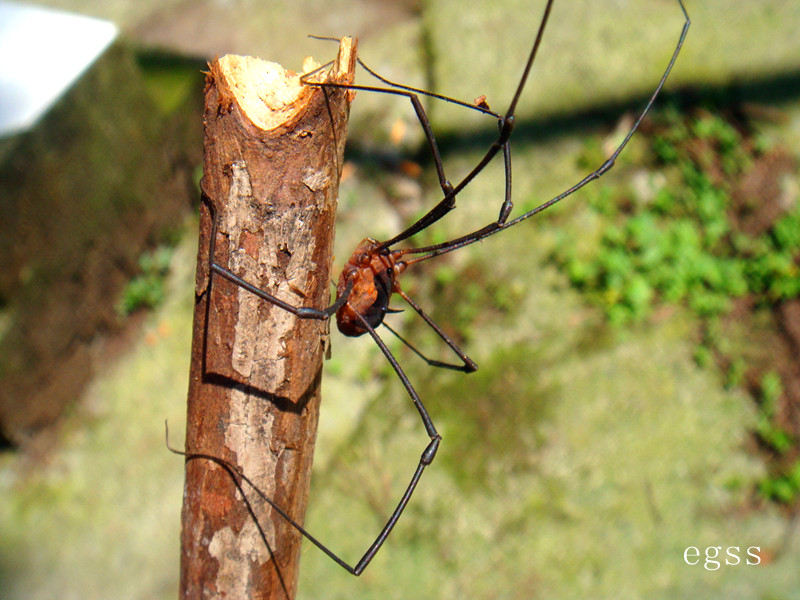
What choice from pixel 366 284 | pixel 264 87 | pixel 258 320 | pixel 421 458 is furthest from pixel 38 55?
pixel 421 458

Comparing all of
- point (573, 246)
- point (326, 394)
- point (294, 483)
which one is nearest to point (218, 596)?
point (294, 483)

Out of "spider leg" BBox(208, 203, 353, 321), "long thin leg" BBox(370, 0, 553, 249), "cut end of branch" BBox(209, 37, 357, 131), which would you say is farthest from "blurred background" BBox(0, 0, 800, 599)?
"cut end of branch" BBox(209, 37, 357, 131)

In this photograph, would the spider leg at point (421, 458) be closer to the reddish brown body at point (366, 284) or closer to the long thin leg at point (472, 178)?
the reddish brown body at point (366, 284)

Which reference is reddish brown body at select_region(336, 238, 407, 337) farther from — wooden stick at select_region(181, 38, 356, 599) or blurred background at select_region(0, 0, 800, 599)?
blurred background at select_region(0, 0, 800, 599)

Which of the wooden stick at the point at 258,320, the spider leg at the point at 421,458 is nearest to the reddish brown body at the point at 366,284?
the spider leg at the point at 421,458

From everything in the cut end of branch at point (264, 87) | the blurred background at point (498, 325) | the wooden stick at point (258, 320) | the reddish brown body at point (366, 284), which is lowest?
the wooden stick at point (258, 320)

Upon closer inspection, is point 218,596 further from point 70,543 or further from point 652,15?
point 652,15
